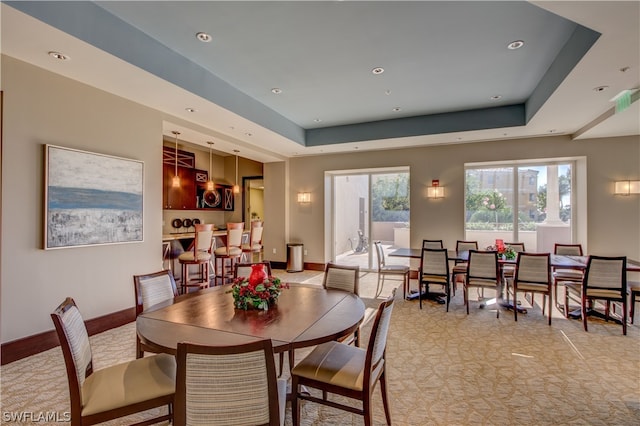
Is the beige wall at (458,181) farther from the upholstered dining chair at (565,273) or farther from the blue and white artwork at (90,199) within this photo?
the blue and white artwork at (90,199)

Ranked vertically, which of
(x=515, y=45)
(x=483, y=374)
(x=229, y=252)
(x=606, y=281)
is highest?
(x=515, y=45)

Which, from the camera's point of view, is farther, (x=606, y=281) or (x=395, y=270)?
(x=395, y=270)

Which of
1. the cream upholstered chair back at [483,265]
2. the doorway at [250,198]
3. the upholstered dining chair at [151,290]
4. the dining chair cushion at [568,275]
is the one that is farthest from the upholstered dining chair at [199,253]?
the dining chair cushion at [568,275]

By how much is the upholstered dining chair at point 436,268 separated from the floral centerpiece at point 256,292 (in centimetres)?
312

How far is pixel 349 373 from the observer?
191 centimetres

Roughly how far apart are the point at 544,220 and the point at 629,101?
2.91 m

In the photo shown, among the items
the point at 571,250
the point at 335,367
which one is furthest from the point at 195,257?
the point at 571,250

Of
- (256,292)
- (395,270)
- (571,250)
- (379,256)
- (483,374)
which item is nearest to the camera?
(256,292)

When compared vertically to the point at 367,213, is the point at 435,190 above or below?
above

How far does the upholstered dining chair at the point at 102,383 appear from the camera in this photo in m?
1.56

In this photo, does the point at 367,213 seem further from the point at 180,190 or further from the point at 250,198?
the point at 180,190

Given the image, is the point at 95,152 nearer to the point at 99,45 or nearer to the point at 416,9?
the point at 99,45

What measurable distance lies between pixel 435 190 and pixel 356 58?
150 inches

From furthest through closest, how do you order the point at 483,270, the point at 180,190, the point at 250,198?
the point at 250,198
the point at 180,190
the point at 483,270
